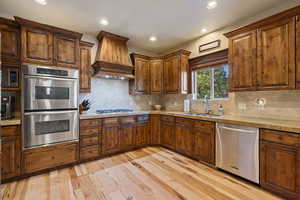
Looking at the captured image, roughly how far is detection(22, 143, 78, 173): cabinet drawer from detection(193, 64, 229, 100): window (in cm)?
321

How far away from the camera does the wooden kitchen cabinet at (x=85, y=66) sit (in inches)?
122

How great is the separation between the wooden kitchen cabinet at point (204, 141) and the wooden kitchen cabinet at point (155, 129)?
46.4 inches

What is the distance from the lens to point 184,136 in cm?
316

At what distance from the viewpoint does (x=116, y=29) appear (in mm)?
3184

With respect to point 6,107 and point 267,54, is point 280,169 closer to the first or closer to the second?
point 267,54

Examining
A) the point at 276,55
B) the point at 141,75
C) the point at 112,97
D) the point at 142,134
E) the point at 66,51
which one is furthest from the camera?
the point at 141,75

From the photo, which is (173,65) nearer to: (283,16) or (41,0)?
(283,16)

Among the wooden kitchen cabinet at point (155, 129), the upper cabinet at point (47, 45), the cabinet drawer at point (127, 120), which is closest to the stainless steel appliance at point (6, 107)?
the upper cabinet at point (47, 45)

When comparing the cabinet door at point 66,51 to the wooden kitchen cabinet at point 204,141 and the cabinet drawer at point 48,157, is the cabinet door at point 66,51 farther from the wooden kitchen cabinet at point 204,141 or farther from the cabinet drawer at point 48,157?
the wooden kitchen cabinet at point 204,141

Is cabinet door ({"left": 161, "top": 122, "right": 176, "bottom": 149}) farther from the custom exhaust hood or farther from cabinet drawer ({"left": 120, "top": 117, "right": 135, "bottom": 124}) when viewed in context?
the custom exhaust hood

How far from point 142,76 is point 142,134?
5.41 feet

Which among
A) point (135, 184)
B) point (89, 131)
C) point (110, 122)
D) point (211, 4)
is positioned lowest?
point (135, 184)

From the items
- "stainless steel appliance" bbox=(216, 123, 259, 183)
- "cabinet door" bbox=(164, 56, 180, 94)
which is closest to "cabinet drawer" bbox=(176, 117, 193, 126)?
"stainless steel appliance" bbox=(216, 123, 259, 183)

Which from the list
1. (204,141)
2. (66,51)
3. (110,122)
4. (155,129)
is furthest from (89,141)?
(204,141)
